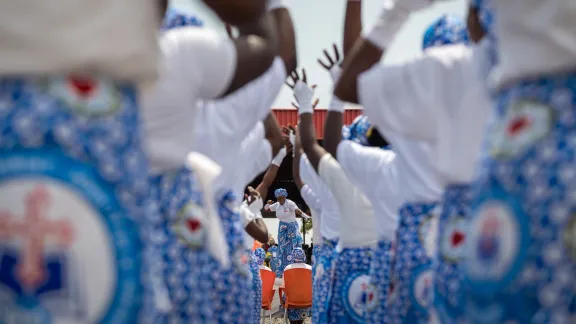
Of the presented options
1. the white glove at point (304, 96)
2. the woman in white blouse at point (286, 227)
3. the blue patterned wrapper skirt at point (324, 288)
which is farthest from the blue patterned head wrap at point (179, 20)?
the woman in white blouse at point (286, 227)

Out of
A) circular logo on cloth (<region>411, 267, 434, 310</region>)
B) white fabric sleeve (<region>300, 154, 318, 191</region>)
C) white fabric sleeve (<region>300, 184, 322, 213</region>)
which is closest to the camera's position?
circular logo on cloth (<region>411, 267, 434, 310</region>)

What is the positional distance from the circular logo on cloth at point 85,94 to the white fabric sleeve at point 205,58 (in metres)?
0.52

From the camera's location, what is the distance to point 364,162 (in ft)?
11.5

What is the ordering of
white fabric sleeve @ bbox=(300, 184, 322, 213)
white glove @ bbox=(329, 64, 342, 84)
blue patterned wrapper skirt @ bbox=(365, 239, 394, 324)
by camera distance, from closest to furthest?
blue patterned wrapper skirt @ bbox=(365, 239, 394, 324), white glove @ bbox=(329, 64, 342, 84), white fabric sleeve @ bbox=(300, 184, 322, 213)

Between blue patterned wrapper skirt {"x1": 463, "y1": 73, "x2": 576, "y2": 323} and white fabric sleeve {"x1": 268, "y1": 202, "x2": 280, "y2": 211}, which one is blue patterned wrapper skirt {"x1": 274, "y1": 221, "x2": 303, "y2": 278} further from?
blue patterned wrapper skirt {"x1": 463, "y1": 73, "x2": 576, "y2": 323}

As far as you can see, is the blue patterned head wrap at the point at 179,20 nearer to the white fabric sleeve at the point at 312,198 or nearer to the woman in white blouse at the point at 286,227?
the white fabric sleeve at the point at 312,198

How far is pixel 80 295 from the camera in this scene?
4.12 ft

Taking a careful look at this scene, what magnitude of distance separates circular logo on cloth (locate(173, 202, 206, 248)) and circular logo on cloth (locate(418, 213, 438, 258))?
0.85m

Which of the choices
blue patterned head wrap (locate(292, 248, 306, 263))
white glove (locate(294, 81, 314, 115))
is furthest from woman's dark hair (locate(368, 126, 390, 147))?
blue patterned head wrap (locate(292, 248, 306, 263))

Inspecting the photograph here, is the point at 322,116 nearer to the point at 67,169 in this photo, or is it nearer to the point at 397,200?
the point at 397,200

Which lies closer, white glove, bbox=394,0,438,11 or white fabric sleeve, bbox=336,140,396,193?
white glove, bbox=394,0,438,11

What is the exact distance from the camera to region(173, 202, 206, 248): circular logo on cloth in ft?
7.50

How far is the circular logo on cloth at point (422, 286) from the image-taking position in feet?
8.29

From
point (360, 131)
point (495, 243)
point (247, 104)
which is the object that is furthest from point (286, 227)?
point (495, 243)
